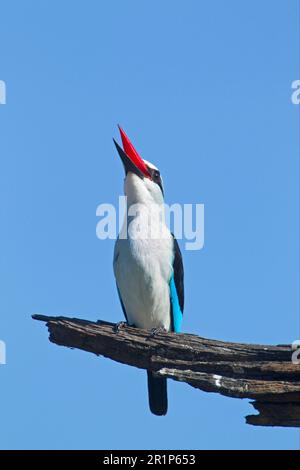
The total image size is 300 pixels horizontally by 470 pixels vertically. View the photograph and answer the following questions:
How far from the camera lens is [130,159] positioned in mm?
10570

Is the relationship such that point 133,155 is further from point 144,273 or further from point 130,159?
point 144,273

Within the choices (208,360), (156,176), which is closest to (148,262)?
(156,176)

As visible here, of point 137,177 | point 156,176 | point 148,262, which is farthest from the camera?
point 156,176

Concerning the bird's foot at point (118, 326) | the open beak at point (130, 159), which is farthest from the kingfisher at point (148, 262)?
the bird's foot at point (118, 326)

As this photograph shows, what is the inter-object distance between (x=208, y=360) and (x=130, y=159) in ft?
12.0

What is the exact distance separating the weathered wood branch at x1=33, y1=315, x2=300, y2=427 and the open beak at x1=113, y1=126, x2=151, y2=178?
2406mm

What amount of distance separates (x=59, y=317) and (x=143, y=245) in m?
1.89

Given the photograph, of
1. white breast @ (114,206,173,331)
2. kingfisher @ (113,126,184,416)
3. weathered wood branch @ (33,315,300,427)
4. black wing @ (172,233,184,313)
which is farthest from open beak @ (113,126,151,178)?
weathered wood branch @ (33,315,300,427)

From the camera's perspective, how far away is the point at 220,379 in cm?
712

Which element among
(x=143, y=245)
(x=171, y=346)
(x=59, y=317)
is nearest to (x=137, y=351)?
(x=171, y=346)

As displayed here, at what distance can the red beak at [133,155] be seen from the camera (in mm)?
10492

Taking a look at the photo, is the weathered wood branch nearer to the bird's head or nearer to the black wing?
the black wing
